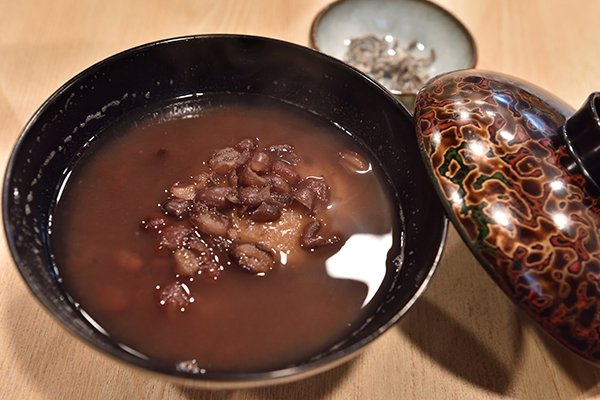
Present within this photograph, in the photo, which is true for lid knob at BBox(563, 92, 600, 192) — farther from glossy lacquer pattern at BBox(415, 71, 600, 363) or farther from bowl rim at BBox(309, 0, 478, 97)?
bowl rim at BBox(309, 0, 478, 97)

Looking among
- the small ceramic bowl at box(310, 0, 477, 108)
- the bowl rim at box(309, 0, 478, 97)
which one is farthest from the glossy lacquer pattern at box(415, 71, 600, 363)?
the small ceramic bowl at box(310, 0, 477, 108)

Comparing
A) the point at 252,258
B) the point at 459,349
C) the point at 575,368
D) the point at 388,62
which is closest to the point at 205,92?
the point at 252,258

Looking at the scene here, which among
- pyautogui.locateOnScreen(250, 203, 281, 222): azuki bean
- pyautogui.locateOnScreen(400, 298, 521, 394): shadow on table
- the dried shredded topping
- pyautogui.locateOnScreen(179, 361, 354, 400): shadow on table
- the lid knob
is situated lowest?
pyautogui.locateOnScreen(179, 361, 354, 400): shadow on table

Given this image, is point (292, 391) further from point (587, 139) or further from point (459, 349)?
point (587, 139)

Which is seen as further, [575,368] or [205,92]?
[205,92]

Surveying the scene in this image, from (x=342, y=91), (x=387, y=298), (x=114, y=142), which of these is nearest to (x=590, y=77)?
(x=342, y=91)

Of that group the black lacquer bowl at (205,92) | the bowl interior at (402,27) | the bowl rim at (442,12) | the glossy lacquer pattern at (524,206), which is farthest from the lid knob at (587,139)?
the bowl interior at (402,27)

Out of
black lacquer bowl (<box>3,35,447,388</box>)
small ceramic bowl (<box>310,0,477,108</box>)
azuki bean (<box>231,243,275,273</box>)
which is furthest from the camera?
small ceramic bowl (<box>310,0,477,108</box>)
